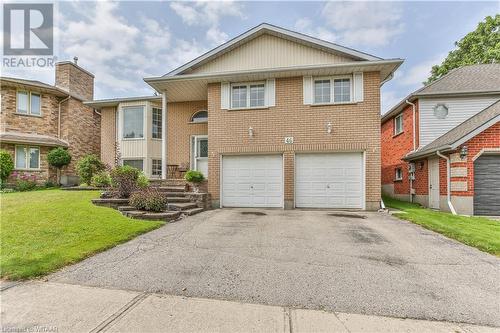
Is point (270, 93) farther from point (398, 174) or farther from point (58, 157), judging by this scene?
point (58, 157)

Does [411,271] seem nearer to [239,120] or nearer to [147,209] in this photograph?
[147,209]

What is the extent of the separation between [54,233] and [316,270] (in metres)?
5.58

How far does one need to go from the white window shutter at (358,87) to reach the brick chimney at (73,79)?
17663 mm

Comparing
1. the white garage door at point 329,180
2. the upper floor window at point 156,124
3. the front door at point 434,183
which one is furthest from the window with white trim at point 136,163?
the front door at point 434,183

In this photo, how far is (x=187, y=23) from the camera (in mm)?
12648

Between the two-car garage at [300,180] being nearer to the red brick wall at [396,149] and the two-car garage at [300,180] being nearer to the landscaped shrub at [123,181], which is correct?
the landscaped shrub at [123,181]

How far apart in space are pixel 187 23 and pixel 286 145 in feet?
27.1

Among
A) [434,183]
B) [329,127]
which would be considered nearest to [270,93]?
[329,127]

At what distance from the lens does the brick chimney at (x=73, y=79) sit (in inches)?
665

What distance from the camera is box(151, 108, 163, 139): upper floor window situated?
13633mm

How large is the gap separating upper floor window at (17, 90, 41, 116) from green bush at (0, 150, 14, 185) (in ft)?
10.4

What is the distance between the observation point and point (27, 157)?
48.6 ft

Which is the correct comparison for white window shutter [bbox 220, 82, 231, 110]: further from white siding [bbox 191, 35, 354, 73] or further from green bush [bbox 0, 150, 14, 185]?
green bush [bbox 0, 150, 14, 185]

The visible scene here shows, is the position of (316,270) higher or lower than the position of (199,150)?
lower
